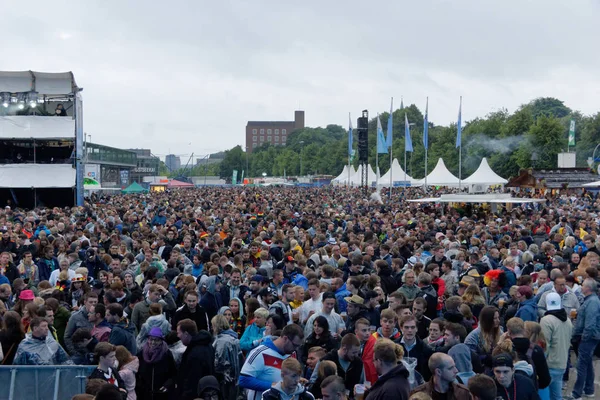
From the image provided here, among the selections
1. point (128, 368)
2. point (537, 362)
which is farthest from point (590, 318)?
point (128, 368)

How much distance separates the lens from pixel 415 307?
7312 mm

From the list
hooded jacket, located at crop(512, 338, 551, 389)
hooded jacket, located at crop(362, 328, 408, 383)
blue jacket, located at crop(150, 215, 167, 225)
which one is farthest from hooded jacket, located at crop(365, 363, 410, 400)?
blue jacket, located at crop(150, 215, 167, 225)

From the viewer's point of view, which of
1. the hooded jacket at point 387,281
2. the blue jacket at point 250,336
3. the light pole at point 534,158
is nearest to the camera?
the blue jacket at point 250,336

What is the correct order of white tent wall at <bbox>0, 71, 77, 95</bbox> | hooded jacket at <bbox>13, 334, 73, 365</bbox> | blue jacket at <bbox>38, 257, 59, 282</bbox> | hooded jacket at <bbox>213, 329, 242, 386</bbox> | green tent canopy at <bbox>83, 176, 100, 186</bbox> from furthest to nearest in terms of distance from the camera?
green tent canopy at <bbox>83, 176, 100, 186</bbox> < white tent wall at <bbox>0, 71, 77, 95</bbox> < blue jacket at <bbox>38, 257, 59, 282</bbox> < hooded jacket at <bbox>213, 329, 242, 386</bbox> < hooded jacket at <bbox>13, 334, 73, 365</bbox>

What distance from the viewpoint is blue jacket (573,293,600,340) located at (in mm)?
8445

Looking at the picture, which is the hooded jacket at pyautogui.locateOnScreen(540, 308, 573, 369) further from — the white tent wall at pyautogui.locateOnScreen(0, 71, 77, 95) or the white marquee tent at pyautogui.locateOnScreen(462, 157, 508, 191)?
the white marquee tent at pyautogui.locateOnScreen(462, 157, 508, 191)

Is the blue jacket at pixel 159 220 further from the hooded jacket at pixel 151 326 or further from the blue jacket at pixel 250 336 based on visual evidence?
the hooded jacket at pixel 151 326

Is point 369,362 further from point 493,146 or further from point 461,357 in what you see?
point 493,146

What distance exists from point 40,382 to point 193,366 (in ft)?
4.27

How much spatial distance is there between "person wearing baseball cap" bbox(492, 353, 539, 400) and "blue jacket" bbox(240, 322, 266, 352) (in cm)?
264

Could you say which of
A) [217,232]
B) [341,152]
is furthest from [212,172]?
[217,232]

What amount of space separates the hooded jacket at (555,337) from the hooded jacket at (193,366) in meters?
3.75

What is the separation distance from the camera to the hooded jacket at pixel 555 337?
7543mm

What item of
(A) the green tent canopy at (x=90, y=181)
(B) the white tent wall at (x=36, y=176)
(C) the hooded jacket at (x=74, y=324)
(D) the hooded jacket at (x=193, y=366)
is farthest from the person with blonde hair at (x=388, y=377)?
(A) the green tent canopy at (x=90, y=181)
